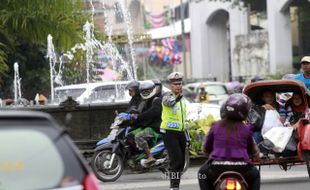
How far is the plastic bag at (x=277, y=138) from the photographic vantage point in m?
11.7

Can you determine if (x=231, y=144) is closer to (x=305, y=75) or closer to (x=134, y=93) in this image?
(x=305, y=75)

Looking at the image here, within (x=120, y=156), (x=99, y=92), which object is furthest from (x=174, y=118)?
(x=99, y=92)

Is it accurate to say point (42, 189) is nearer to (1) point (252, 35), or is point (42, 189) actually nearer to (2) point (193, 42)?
(1) point (252, 35)

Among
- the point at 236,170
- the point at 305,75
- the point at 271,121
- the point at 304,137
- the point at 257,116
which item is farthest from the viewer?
the point at 305,75

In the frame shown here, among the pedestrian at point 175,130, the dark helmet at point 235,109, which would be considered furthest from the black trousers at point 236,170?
the pedestrian at point 175,130

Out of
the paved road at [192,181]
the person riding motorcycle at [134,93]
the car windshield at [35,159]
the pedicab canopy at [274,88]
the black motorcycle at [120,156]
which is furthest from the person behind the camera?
the person riding motorcycle at [134,93]

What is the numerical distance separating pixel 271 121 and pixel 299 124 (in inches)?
19.6

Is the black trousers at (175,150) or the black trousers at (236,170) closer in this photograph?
the black trousers at (236,170)

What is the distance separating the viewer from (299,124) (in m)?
11.5

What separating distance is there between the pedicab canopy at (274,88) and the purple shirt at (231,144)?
4.57 m

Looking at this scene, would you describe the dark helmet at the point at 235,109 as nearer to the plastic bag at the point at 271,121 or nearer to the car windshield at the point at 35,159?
the car windshield at the point at 35,159

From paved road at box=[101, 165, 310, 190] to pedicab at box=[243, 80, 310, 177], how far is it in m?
0.36

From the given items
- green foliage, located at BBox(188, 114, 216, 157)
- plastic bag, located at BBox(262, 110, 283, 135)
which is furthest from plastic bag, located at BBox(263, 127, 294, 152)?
green foliage, located at BBox(188, 114, 216, 157)

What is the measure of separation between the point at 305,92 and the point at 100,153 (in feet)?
11.7
